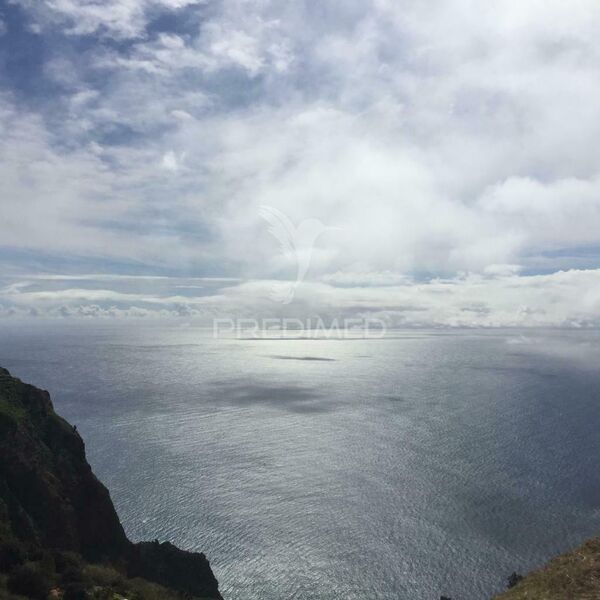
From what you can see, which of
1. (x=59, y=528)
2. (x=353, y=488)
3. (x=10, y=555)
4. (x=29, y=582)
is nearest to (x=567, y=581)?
(x=29, y=582)

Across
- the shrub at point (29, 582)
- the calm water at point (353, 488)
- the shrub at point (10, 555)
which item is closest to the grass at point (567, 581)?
the shrub at point (29, 582)

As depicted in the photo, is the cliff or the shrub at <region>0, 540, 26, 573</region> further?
the cliff

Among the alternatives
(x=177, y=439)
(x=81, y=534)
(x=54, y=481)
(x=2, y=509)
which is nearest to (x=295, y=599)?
(x=81, y=534)

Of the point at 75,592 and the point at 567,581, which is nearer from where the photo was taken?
the point at 567,581

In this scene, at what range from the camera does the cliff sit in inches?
1068

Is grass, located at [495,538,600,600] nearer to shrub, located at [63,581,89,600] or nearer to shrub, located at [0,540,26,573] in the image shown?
shrub, located at [63,581,89,600]

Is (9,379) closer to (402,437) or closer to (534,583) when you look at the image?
(534,583)

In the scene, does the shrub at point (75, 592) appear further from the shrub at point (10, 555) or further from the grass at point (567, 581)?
the grass at point (567, 581)

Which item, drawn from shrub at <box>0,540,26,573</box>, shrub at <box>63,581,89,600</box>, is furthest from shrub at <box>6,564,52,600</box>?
shrub at <box>0,540,26,573</box>

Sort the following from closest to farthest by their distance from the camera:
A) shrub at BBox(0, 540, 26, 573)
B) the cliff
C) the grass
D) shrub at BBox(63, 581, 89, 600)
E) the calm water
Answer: the grass → shrub at BBox(63, 581, 89, 600) → shrub at BBox(0, 540, 26, 573) → the cliff → the calm water

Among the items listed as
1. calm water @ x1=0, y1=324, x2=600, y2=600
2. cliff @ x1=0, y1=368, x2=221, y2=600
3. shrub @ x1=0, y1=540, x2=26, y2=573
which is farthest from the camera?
calm water @ x1=0, y1=324, x2=600, y2=600

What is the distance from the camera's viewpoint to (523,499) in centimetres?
7831

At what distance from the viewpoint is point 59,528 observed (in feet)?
117

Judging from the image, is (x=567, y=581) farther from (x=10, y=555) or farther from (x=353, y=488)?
(x=353, y=488)
